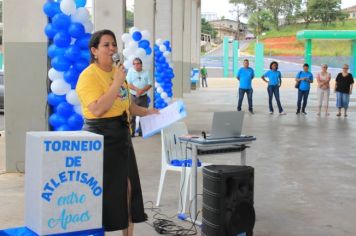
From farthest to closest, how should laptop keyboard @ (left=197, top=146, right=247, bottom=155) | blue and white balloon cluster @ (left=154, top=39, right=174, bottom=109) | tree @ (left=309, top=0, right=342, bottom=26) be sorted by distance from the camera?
tree @ (left=309, top=0, right=342, bottom=26)
blue and white balloon cluster @ (left=154, top=39, right=174, bottom=109)
laptop keyboard @ (left=197, top=146, right=247, bottom=155)

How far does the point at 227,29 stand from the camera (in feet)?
380

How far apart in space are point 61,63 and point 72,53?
182mm

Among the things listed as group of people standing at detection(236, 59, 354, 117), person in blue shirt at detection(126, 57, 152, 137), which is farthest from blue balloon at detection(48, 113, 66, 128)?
group of people standing at detection(236, 59, 354, 117)

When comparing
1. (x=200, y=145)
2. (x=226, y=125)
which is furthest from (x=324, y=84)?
(x=200, y=145)

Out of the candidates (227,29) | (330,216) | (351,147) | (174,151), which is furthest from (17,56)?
(227,29)

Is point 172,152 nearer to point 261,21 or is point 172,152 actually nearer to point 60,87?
point 60,87

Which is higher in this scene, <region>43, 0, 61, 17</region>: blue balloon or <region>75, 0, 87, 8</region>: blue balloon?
<region>75, 0, 87, 8</region>: blue balloon

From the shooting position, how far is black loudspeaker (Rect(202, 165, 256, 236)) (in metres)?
4.34

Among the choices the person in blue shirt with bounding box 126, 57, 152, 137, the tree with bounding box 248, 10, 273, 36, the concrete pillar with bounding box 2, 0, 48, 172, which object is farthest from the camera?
the tree with bounding box 248, 10, 273, 36

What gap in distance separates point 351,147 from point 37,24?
237 inches

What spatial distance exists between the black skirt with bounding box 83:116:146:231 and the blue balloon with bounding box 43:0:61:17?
342 cm

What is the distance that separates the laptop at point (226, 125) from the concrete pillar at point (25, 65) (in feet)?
9.96

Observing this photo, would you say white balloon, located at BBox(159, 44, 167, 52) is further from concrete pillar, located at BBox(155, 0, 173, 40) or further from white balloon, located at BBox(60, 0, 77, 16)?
white balloon, located at BBox(60, 0, 77, 16)

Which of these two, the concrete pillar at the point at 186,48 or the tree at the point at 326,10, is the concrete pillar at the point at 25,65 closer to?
the concrete pillar at the point at 186,48
